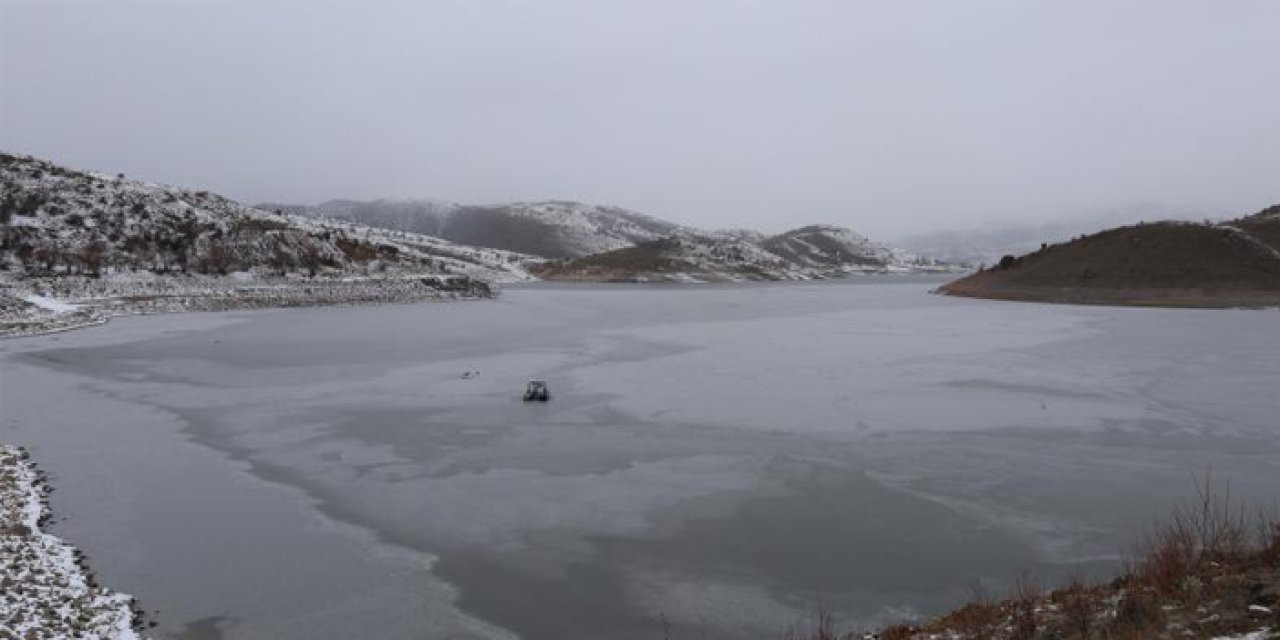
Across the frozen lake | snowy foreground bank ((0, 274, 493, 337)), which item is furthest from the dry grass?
snowy foreground bank ((0, 274, 493, 337))

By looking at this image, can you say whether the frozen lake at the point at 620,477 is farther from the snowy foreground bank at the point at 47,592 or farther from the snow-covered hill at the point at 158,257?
the snow-covered hill at the point at 158,257

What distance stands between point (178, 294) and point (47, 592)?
6347 centimetres

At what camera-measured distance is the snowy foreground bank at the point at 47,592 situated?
949 centimetres

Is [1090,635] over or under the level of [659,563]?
over

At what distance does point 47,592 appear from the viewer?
1043 centimetres

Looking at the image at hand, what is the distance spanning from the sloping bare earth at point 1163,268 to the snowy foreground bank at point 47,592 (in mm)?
66923

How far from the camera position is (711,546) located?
12.5 m

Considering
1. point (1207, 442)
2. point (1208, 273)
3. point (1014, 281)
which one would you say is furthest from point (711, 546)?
point (1014, 281)

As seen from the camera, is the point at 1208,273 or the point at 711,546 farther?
the point at 1208,273

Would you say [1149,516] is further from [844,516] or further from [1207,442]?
[1207,442]

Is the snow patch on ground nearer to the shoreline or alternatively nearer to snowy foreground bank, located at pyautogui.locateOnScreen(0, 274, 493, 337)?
snowy foreground bank, located at pyautogui.locateOnScreen(0, 274, 493, 337)

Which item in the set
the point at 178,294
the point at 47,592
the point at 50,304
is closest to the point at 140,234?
the point at 178,294

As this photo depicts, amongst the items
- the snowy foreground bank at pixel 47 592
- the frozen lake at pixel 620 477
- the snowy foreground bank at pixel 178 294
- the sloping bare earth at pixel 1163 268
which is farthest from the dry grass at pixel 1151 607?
the sloping bare earth at pixel 1163 268

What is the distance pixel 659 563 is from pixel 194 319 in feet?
180
